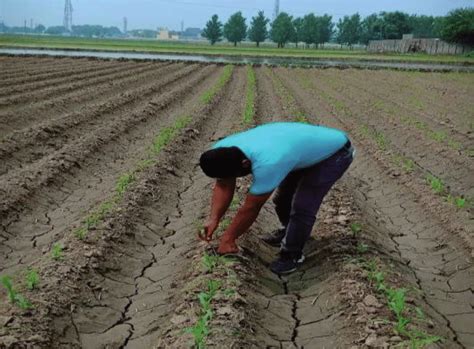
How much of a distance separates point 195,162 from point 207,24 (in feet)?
312

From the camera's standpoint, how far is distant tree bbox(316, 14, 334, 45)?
103 m

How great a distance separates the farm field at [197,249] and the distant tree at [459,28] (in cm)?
5171

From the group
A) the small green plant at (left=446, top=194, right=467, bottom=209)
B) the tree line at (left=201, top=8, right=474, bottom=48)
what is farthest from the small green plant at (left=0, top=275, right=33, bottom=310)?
the tree line at (left=201, top=8, right=474, bottom=48)

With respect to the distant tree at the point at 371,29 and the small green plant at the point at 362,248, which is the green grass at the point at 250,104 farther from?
the distant tree at the point at 371,29

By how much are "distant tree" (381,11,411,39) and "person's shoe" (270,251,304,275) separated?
9266cm

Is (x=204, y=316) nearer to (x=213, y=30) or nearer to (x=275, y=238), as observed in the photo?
(x=275, y=238)

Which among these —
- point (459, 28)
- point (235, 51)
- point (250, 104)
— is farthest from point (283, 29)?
point (250, 104)

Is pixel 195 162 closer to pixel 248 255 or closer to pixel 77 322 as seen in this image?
pixel 248 255

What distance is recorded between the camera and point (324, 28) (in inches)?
4080

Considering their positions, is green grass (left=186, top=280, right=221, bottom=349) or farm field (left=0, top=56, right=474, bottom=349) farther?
farm field (left=0, top=56, right=474, bottom=349)

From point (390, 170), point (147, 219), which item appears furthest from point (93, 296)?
point (390, 170)

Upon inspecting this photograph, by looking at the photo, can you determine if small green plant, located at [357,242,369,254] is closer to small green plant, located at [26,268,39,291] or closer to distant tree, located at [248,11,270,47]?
small green plant, located at [26,268,39,291]

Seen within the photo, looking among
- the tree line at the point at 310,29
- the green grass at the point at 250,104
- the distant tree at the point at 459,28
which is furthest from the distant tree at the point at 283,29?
the green grass at the point at 250,104

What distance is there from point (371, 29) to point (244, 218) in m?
102
